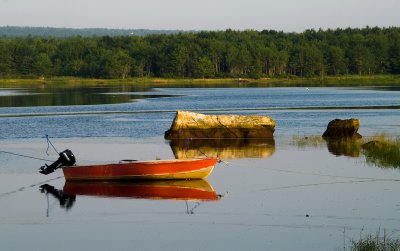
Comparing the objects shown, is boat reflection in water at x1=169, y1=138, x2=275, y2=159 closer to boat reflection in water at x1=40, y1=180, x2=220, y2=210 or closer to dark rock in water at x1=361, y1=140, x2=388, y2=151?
dark rock in water at x1=361, y1=140, x2=388, y2=151

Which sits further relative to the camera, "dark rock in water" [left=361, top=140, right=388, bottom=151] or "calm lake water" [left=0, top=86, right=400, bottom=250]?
"dark rock in water" [left=361, top=140, right=388, bottom=151]

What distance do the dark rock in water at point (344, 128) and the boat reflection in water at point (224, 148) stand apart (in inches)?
139

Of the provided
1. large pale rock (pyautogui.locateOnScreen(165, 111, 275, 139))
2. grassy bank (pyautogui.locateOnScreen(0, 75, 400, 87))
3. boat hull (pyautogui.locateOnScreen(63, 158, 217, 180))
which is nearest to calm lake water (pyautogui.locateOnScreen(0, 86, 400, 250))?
boat hull (pyautogui.locateOnScreen(63, 158, 217, 180))

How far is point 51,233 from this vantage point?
985 inches

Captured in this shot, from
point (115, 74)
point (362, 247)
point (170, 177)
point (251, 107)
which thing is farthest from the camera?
point (115, 74)

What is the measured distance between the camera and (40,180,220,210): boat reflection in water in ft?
101

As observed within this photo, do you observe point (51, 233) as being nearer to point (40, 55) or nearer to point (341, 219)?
point (341, 219)

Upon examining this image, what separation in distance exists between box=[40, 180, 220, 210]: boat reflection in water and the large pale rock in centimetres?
1670

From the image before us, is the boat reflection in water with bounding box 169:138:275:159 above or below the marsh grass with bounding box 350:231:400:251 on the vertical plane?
below

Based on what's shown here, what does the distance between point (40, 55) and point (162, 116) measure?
128 meters

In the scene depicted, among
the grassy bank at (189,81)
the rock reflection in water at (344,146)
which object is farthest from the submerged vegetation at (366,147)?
the grassy bank at (189,81)

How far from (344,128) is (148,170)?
19181 millimetres

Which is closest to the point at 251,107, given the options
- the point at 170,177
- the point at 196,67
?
the point at 170,177

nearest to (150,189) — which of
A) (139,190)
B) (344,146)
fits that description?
(139,190)
